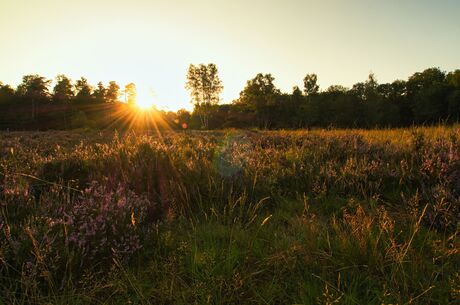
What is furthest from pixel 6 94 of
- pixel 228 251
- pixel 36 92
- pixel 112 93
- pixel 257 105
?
pixel 228 251

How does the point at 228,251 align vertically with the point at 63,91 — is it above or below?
below

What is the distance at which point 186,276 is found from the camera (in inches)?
80.7

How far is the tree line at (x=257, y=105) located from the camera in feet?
179

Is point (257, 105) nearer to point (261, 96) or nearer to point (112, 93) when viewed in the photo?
point (261, 96)

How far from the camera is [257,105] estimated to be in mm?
59938

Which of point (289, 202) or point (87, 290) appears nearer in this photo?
point (87, 290)

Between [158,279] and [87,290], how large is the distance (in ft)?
1.54

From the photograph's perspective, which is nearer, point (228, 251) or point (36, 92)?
point (228, 251)

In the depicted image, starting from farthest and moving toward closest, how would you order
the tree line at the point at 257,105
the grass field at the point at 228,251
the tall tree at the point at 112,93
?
the tall tree at the point at 112,93, the tree line at the point at 257,105, the grass field at the point at 228,251

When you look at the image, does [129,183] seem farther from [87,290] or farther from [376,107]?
[376,107]

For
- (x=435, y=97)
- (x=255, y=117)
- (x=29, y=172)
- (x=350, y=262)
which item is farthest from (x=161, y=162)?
(x=435, y=97)

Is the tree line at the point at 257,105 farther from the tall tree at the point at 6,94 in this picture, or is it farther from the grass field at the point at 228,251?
the grass field at the point at 228,251

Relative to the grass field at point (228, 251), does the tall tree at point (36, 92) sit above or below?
above

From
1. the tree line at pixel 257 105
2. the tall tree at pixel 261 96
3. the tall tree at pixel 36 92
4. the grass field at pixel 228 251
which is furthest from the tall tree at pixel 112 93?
the grass field at pixel 228 251
